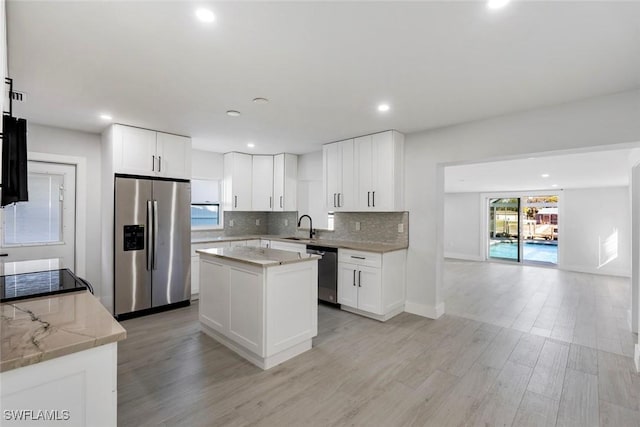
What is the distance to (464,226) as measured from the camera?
9.89 meters

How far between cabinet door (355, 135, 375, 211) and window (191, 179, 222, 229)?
112 inches

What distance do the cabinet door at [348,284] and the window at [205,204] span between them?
2742mm

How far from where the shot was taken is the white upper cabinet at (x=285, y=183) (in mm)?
5676

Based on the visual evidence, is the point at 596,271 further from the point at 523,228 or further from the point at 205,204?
the point at 205,204

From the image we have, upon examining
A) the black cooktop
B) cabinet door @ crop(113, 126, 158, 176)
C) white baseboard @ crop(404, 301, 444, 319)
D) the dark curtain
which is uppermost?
cabinet door @ crop(113, 126, 158, 176)

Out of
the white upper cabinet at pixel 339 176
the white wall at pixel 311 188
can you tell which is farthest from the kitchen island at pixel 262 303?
the white wall at pixel 311 188

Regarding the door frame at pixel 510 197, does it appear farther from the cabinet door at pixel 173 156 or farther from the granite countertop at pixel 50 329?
the granite countertop at pixel 50 329

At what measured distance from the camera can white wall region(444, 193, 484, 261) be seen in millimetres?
9578

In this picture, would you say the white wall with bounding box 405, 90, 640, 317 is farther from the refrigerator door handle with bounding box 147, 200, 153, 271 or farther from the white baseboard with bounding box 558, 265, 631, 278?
the white baseboard with bounding box 558, 265, 631, 278

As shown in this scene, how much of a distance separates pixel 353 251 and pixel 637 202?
3325mm

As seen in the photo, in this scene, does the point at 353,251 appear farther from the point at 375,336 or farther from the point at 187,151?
the point at 187,151

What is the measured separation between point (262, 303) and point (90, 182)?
11.1ft

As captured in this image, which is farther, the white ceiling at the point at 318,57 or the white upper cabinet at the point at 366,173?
the white upper cabinet at the point at 366,173

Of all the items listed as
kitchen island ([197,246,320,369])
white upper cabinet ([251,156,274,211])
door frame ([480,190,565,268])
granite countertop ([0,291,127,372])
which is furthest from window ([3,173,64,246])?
door frame ([480,190,565,268])
